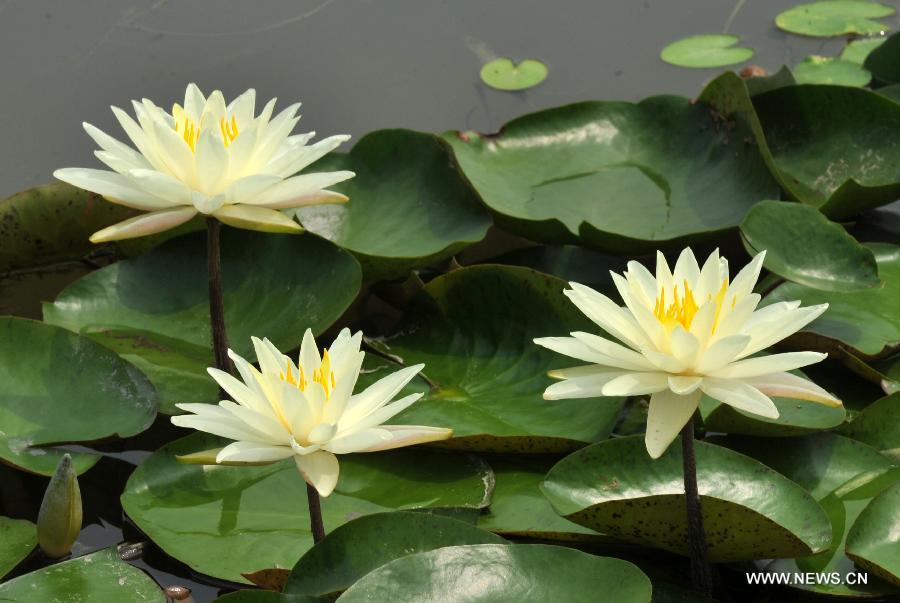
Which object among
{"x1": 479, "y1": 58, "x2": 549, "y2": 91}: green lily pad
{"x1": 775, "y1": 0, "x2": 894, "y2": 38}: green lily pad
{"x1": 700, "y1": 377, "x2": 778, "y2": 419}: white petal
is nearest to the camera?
{"x1": 700, "y1": 377, "x2": 778, "y2": 419}: white petal

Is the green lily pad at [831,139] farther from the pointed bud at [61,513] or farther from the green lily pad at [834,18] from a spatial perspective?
the pointed bud at [61,513]

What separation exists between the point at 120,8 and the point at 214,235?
1976 millimetres

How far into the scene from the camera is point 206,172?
195 centimetres

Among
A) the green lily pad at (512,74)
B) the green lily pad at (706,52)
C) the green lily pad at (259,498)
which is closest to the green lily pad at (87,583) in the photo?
the green lily pad at (259,498)

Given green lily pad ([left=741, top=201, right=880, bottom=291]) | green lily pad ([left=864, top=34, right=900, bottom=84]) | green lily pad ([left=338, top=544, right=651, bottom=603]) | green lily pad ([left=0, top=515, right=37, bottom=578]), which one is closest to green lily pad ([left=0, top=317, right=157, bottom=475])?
green lily pad ([left=0, top=515, right=37, bottom=578])

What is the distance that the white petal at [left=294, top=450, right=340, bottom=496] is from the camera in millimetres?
1592

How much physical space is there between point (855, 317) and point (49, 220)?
6.05 ft

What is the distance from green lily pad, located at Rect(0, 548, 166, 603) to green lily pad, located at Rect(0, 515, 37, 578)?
0.15 m

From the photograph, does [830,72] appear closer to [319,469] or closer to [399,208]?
[399,208]

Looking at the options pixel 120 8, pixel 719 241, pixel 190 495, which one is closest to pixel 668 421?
pixel 190 495

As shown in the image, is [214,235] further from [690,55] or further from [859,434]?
[690,55]

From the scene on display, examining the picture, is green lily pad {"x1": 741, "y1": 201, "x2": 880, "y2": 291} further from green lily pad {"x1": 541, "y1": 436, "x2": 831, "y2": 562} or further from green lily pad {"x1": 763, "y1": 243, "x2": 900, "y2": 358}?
green lily pad {"x1": 541, "y1": 436, "x2": 831, "y2": 562}

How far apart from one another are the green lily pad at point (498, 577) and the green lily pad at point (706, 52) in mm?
2245

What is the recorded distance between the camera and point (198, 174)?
1.96 m
